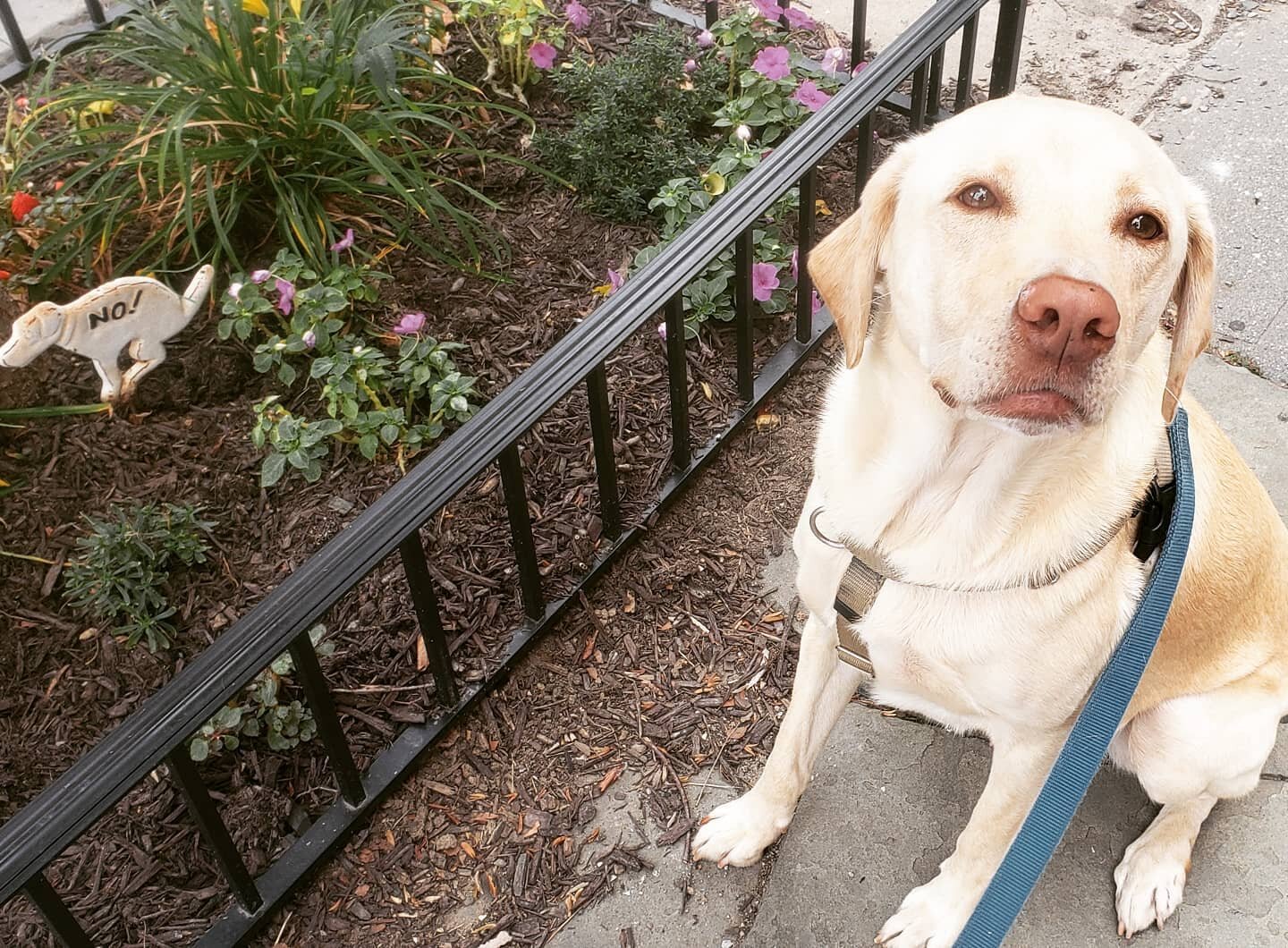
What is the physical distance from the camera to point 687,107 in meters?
3.50

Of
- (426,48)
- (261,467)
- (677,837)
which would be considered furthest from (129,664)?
(426,48)

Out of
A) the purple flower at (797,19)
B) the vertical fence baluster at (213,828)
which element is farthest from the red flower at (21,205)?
the purple flower at (797,19)

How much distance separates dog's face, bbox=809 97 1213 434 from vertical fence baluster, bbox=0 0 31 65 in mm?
3208

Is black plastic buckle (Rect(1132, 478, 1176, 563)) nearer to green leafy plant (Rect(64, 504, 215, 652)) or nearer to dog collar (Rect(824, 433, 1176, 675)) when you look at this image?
dog collar (Rect(824, 433, 1176, 675))

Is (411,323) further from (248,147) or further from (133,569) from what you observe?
(133,569)

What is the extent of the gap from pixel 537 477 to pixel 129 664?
42.0 inches

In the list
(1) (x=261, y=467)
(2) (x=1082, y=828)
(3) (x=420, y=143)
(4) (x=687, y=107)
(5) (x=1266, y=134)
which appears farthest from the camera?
(5) (x=1266, y=134)

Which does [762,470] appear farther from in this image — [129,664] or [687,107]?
[129,664]

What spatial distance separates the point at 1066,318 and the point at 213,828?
1.69 metres

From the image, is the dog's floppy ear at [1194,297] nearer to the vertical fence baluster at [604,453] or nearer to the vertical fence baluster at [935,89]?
the vertical fence baluster at [604,453]

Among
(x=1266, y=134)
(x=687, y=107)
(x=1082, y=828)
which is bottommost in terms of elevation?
(x=1082, y=828)

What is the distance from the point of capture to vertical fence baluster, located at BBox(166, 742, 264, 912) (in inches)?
73.6

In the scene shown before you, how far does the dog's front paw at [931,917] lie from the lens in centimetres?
217

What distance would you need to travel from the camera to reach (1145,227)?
5.22ft
